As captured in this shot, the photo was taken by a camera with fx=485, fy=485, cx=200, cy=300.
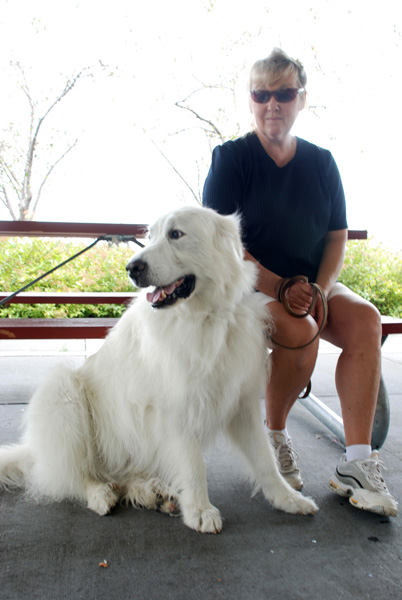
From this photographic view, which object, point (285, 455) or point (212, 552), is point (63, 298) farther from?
point (212, 552)

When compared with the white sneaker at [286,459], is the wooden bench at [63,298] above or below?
above

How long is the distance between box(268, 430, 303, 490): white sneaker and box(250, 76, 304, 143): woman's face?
1472mm

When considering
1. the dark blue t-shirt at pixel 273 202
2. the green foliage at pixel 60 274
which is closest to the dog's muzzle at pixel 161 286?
the dark blue t-shirt at pixel 273 202

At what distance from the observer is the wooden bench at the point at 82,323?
2.66 meters

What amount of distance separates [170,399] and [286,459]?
0.70 m

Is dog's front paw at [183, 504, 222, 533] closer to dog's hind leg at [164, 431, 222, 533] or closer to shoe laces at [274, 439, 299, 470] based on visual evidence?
dog's hind leg at [164, 431, 222, 533]

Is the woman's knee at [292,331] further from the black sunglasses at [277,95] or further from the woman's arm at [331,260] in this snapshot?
the black sunglasses at [277,95]

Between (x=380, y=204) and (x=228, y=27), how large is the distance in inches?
166

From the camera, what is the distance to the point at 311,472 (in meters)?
2.29

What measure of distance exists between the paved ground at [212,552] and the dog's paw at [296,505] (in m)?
0.03

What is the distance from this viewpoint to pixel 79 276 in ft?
21.0

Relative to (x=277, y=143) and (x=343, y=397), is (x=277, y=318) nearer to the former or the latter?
(x=343, y=397)

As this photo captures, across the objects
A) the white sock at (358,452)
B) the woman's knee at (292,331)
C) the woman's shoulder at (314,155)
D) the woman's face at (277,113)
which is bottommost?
the white sock at (358,452)

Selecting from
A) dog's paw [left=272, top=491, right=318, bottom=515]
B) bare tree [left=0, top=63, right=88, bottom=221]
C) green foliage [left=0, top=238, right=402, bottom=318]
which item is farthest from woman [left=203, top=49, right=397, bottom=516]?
bare tree [left=0, top=63, right=88, bottom=221]
